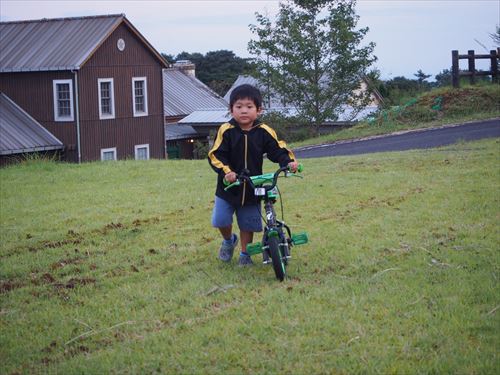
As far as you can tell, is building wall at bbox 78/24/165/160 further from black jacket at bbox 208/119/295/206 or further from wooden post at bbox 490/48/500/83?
black jacket at bbox 208/119/295/206

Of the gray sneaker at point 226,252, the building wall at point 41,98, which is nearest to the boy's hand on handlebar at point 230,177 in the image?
the gray sneaker at point 226,252

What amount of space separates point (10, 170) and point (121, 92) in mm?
21488

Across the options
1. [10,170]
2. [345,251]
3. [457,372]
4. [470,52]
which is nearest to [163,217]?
[345,251]

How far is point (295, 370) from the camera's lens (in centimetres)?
461

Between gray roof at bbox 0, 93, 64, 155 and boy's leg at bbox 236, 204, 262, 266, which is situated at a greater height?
gray roof at bbox 0, 93, 64, 155

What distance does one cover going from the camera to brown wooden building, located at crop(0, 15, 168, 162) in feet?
115

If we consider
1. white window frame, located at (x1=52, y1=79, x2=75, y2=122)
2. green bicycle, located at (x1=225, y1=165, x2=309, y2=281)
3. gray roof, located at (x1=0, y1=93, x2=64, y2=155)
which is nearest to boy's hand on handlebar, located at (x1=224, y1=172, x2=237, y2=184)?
green bicycle, located at (x1=225, y1=165, x2=309, y2=281)

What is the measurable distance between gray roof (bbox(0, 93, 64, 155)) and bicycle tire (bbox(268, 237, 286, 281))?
26.2 meters

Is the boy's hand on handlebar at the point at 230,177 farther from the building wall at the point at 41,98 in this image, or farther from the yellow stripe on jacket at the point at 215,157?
the building wall at the point at 41,98

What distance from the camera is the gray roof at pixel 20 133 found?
31.9m

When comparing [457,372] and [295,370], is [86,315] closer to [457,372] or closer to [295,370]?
[295,370]

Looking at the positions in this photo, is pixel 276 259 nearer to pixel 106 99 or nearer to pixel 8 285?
pixel 8 285

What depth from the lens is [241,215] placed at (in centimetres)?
726

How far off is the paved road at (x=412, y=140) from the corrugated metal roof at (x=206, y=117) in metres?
20.9
